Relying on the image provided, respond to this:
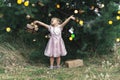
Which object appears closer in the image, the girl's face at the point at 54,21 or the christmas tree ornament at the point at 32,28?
the girl's face at the point at 54,21

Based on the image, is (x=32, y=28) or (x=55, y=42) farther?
(x=32, y=28)

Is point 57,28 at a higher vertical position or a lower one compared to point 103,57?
higher

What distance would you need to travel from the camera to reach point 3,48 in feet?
26.1

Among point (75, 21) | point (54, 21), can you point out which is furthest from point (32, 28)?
point (75, 21)

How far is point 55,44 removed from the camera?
24.7 ft

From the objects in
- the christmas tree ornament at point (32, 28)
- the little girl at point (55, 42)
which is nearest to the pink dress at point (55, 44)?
the little girl at point (55, 42)

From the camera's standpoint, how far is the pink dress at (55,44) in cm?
754

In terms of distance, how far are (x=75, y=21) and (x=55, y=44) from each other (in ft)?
1.83

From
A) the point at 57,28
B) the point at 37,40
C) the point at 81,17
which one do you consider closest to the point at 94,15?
the point at 81,17

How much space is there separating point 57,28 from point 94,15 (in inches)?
28.7

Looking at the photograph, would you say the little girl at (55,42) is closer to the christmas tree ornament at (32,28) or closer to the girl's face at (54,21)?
the girl's face at (54,21)

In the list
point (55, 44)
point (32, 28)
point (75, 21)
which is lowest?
point (55, 44)

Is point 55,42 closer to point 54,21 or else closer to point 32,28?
point 54,21

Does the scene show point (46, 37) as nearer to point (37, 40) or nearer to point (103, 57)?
point (37, 40)
